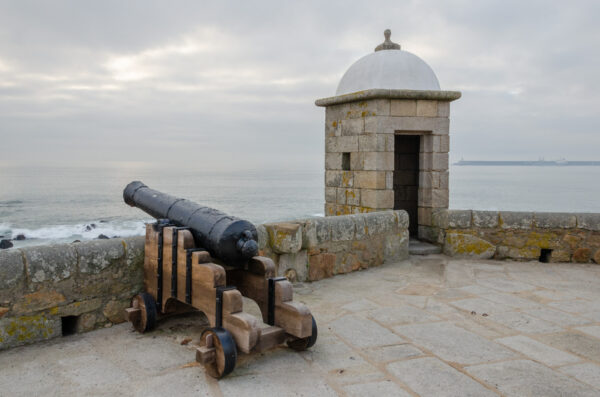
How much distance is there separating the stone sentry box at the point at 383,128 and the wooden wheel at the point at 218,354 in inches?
188

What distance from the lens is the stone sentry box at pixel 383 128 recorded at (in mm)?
7199

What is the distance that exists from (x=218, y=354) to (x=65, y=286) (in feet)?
4.83

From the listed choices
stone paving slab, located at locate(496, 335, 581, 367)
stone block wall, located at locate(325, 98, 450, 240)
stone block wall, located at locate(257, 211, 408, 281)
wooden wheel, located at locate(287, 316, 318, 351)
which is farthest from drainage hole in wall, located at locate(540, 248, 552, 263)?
wooden wheel, located at locate(287, 316, 318, 351)

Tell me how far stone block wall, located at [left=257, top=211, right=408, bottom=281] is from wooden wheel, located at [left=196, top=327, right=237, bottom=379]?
1.92 metres

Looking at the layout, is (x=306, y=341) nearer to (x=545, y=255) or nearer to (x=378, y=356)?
(x=378, y=356)

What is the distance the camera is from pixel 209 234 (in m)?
3.31

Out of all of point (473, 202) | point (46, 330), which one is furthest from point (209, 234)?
point (473, 202)

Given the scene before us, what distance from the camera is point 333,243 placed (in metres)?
5.58

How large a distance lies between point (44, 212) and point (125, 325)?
40.4 m

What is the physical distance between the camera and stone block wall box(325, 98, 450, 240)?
7.21 meters

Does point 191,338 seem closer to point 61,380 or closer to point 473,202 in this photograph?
point 61,380

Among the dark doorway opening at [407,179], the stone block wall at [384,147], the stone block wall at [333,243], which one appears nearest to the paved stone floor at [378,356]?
the stone block wall at [333,243]

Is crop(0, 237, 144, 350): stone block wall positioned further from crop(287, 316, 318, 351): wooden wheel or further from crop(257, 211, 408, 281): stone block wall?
crop(287, 316, 318, 351): wooden wheel

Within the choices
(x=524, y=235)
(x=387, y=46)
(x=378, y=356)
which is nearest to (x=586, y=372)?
(x=378, y=356)
